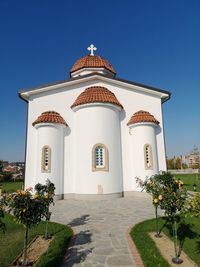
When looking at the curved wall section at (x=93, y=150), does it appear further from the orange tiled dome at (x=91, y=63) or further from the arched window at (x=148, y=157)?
the orange tiled dome at (x=91, y=63)

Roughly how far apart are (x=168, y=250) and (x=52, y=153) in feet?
34.9

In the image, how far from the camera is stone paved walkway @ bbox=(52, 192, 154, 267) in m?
5.57

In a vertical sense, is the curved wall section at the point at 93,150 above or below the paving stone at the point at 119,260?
above

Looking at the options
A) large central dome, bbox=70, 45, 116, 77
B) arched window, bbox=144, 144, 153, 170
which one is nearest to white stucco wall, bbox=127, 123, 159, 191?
arched window, bbox=144, 144, 153, 170

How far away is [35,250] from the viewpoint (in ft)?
20.7

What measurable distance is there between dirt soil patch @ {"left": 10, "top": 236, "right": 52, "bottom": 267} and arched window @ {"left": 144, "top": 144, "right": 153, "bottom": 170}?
398 inches

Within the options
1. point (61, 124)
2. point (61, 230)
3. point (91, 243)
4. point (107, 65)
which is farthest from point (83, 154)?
point (107, 65)

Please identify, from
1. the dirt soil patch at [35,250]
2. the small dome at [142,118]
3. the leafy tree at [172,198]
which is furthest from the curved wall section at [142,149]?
the dirt soil patch at [35,250]

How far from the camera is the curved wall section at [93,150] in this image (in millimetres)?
14500

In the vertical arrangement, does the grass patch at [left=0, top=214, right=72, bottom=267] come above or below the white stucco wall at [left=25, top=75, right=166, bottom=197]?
below

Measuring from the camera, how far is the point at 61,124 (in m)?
15.6

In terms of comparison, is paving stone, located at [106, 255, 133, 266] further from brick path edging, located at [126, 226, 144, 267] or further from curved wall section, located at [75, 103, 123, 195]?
curved wall section, located at [75, 103, 123, 195]

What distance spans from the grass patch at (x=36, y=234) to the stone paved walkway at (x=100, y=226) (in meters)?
0.31

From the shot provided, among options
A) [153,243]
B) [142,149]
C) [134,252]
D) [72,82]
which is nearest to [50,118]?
[72,82]
